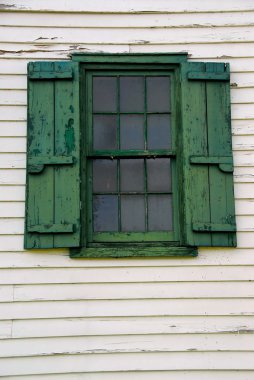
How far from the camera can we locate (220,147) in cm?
491

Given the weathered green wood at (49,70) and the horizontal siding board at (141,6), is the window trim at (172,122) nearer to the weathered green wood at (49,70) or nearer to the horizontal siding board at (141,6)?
the weathered green wood at (49,70)

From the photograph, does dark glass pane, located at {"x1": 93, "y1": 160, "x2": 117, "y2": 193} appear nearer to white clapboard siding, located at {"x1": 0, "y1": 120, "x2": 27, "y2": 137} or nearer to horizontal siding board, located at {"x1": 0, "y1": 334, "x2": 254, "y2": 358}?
white clapboard siding, located at {"x1": 0, "y1": 120, "x2": 27, "y2": 137}

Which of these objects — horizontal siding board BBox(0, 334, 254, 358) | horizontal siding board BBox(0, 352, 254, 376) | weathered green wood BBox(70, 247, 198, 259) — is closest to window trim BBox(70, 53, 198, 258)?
weathered green wood BBox(70, 247, 198, 259)

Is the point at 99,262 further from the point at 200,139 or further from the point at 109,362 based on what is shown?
the point at 200,139

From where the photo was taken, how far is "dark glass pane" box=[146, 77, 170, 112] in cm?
510

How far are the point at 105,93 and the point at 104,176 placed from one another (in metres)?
0.75

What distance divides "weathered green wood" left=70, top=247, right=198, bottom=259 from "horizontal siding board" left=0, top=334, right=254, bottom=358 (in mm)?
664

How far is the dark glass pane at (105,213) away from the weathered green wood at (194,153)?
0.60 meters

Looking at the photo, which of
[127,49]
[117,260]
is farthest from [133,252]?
[127,49]

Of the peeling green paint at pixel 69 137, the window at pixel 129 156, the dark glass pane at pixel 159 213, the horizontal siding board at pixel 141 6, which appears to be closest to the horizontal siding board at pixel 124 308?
the window at pixel 129 156

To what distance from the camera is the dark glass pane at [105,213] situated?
493 centimetres

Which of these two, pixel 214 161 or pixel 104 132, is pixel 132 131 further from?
pixel 214 161

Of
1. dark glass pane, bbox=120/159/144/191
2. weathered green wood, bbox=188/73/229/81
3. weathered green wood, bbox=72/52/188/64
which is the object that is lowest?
dark glass pane, bbox=120/159/144/191

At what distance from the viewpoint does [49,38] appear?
5074mm
